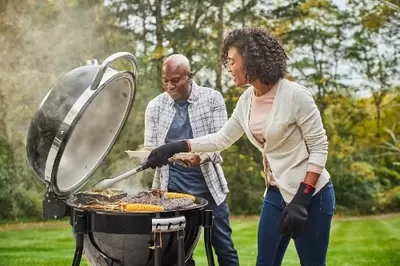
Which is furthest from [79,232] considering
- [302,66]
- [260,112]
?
[302,66]

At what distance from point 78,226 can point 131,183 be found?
118 centimetres

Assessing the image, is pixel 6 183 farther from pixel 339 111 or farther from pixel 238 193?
pixel 339 111

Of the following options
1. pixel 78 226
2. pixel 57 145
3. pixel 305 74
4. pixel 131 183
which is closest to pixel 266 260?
pixel 78 226

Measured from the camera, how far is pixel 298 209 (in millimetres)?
2203

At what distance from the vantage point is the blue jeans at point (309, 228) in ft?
7.53

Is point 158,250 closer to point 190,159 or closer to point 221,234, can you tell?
point 190,159

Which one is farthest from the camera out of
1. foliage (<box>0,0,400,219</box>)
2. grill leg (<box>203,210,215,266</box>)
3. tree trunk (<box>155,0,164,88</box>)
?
tree trunk (<box>155,0,164,88</box>)

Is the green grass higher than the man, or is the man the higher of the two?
the man

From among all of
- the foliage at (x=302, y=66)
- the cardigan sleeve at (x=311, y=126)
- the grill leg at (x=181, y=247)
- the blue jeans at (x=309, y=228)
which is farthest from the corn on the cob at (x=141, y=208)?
the foliage at (x=302, y=66)

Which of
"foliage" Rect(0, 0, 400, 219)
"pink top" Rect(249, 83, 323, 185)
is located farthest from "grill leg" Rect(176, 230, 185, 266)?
"foliage" Rect(0, 0, 400, 219)

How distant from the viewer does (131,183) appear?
354cm

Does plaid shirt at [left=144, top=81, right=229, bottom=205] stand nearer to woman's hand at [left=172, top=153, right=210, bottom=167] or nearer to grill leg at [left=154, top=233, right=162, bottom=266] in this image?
woman's hand at [left=172, top=153, right=210, bottom=167]

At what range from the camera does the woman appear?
2.22 meters

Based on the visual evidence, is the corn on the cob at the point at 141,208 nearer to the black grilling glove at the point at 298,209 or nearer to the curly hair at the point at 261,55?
the black grilling glove at the point at 298,209
